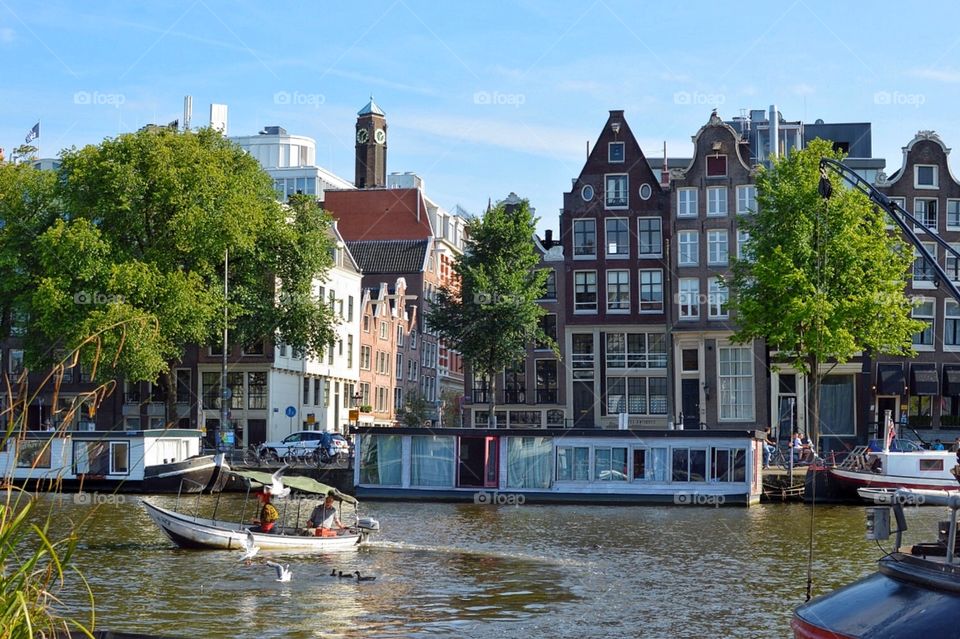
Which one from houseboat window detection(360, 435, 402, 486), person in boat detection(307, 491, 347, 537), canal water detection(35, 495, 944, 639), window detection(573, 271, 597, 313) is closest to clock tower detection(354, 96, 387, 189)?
window detection(573, 271, 597, 313)

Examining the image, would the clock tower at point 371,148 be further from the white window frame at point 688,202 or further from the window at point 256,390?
the white window frame at point 688,202

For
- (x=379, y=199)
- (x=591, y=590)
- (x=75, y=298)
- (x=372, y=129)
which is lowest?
(x=591, y=590)

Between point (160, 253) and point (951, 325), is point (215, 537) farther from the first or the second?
point (951, 325)

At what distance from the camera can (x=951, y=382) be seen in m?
65.3

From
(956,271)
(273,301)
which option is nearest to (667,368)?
(956,271)

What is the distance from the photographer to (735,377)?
218 feet

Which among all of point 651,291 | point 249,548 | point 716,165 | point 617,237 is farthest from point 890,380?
point 249,548

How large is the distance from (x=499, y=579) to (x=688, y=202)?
1745 inches

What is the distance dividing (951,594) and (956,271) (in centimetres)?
6055

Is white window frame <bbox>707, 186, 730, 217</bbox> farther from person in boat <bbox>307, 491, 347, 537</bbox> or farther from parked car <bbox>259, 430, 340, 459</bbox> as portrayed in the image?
person in boat <bbox>307, 491, 347, 537</bbox>

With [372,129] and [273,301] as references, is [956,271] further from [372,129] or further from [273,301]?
[372,129]

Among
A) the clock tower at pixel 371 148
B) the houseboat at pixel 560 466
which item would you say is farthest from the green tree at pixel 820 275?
the clock tower at pixel 371 148

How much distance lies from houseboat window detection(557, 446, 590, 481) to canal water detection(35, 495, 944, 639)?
22.0ft

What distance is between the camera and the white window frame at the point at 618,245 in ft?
227
